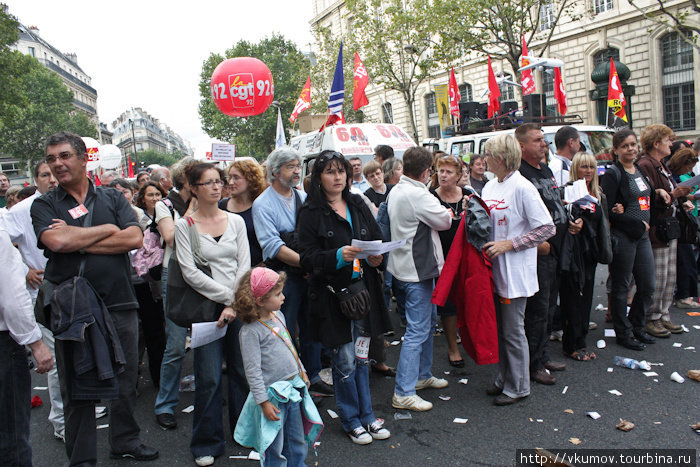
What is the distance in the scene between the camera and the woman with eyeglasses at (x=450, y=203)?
4480mm

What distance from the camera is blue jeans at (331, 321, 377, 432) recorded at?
3641mm

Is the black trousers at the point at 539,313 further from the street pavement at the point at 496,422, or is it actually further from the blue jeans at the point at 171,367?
the blue jeans at the point at 171,367

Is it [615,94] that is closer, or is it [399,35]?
[615,94]

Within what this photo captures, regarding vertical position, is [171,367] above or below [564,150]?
below

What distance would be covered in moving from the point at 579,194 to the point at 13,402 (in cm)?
457

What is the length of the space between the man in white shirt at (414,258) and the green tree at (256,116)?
153ft

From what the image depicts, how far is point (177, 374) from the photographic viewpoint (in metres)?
4.25

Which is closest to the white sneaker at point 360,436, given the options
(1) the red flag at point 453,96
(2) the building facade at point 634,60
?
(1) the red flag at point 453,96

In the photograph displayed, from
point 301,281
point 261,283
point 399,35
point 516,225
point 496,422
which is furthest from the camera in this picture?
point 399,35

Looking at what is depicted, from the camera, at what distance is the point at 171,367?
4.20 meters

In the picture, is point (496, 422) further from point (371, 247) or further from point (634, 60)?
point (634, 60)

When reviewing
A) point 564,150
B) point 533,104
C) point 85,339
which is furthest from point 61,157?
point 533,104

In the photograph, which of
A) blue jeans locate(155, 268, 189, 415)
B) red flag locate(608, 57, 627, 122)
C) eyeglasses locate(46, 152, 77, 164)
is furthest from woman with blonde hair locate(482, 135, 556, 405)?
red flag locate(608, 57, 627, 122)

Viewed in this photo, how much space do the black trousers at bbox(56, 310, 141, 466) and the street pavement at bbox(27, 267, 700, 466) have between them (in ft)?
0.69
